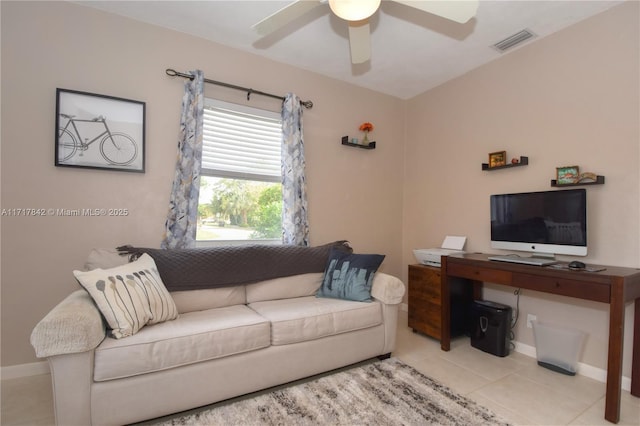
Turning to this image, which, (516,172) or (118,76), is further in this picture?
(516,172)

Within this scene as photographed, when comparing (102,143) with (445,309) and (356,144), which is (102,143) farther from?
(445,309)

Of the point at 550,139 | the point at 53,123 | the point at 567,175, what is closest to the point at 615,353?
the point at 567,175

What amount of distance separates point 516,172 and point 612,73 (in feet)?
2.98

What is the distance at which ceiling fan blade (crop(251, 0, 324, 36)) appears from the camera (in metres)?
1.80

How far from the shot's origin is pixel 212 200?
280 cm

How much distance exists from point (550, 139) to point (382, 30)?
1.64 m

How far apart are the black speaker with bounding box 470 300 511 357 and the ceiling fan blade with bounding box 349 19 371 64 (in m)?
2.30

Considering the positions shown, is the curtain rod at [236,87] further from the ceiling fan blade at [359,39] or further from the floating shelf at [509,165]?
the floating shelf at [509,165]

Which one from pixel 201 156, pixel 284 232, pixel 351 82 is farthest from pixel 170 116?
pixel 351 82

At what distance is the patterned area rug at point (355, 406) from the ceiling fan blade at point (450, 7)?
2.30m

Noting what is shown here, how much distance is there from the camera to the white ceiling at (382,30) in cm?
227

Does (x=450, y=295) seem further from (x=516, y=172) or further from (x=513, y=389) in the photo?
(x=516, y=172)

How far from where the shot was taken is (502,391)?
2.04 m

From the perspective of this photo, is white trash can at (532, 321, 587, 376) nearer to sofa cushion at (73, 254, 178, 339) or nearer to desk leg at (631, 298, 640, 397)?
desk leg at (631, 298, 640, 397)
